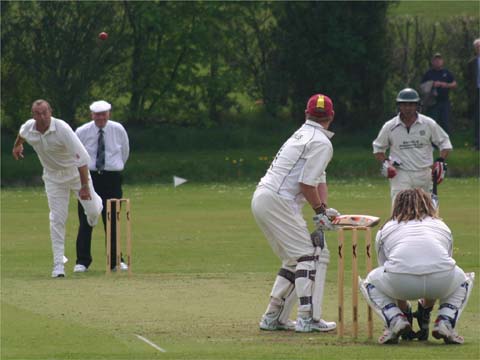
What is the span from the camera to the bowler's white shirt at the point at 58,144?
43.6 feet

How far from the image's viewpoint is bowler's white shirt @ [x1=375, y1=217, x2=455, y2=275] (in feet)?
29.3

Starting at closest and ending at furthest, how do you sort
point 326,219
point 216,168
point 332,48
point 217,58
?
1. point 326,219
2. point 216,168
3. point 332,48
4. point 217,58

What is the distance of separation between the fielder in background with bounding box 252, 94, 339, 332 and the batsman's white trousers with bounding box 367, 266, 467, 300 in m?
0.82

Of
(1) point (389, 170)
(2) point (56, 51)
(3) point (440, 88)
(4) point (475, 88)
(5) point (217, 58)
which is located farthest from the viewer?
(5) point (217, 58)

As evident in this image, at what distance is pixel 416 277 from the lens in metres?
8.95

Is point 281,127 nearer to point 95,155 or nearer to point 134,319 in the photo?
point 95,155

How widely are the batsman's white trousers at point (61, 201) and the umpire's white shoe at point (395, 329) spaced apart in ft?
17.2

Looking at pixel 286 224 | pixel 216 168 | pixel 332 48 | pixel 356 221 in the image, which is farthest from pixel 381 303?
pixel 332 48

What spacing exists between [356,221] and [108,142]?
568 cm

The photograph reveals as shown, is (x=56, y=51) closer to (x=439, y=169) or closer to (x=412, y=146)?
(x=412, y=146)

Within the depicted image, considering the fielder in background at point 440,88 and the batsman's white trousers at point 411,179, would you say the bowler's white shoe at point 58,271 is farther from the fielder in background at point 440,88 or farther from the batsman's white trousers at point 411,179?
the fielder in background at point 440,88

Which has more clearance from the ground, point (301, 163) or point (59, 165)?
point (301, 163)

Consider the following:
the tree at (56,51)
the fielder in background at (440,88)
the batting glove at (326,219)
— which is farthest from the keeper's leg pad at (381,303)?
the tree at (56,51)

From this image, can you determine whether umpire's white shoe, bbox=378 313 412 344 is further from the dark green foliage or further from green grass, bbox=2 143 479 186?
the dark green foliage
